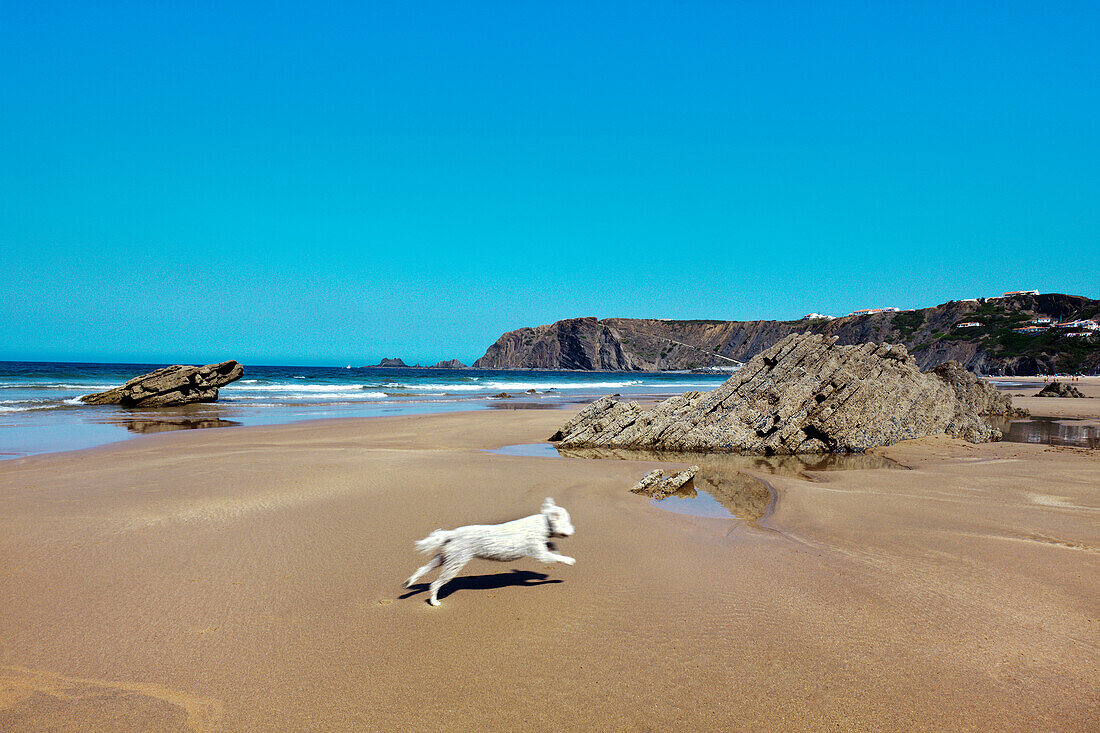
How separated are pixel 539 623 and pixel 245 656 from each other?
1905mm

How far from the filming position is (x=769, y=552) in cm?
545

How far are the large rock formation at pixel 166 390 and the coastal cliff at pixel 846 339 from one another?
118 feet

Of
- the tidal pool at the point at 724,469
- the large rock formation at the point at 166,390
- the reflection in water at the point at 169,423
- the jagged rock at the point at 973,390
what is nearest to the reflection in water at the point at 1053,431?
the jagged rock at the point at 973,390

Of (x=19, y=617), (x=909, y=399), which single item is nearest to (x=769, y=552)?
(x=19, y=617)

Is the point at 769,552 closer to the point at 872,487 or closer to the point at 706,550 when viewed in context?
the point at 706,550

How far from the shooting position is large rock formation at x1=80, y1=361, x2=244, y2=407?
2517cm

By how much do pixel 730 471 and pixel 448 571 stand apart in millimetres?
7242

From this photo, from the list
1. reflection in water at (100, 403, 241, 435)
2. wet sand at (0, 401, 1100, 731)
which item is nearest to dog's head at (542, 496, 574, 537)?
wet sand at (0, 401, 1100, 731)

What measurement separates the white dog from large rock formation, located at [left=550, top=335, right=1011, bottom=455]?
8882mm

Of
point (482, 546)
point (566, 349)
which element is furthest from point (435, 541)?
point (566, 349)

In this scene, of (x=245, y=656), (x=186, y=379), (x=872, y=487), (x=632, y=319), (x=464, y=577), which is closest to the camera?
(x=245, y=656)

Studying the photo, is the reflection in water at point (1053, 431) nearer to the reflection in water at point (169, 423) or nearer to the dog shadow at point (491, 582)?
the dog shadow at point (491, 582)

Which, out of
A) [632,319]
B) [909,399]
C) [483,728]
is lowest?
[483,728]

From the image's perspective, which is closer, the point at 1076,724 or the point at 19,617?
the point at 1076,724
